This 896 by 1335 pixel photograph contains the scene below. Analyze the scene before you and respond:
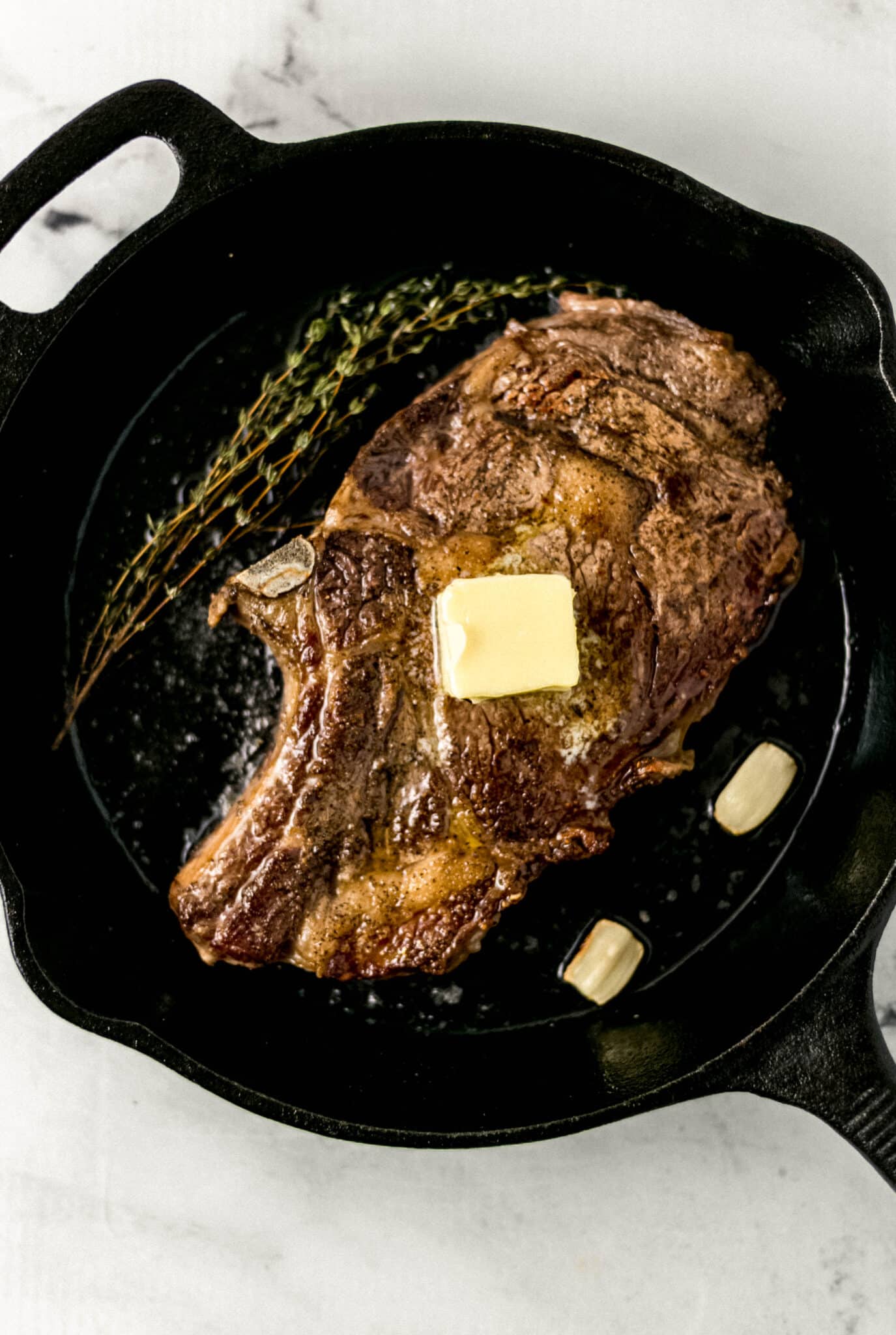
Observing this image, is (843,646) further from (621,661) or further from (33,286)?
(33,286)

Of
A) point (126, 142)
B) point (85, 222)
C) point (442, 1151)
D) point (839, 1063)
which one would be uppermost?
point (126, 142)

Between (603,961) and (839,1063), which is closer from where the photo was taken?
(839,1063)

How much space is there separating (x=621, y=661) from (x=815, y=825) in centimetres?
76

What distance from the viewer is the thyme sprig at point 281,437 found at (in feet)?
7.77

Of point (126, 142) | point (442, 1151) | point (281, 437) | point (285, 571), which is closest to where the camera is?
point (285, 571)

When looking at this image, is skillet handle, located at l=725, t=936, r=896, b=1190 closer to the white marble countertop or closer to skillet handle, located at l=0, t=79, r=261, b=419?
the white marble countertop

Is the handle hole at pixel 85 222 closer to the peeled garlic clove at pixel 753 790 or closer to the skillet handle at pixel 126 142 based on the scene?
the skillet handle at pixel 126 142

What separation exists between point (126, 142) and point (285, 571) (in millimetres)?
942

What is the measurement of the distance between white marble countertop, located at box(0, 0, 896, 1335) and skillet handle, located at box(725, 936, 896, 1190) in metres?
0.42

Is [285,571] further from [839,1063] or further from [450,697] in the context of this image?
[839,1063]

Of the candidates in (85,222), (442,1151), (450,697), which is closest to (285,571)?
(450,697)

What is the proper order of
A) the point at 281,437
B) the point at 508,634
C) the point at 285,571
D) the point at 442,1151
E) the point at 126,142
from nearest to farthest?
1. the point at 508,634
2. the point at 285,571
3. the point at 126,142
4. the point at 281,437
5. the point at 442,1151

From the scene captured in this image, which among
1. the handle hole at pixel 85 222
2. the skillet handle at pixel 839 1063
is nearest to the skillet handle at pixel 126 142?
the handle hole at pixel 85 222

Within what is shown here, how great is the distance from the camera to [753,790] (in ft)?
8.13
